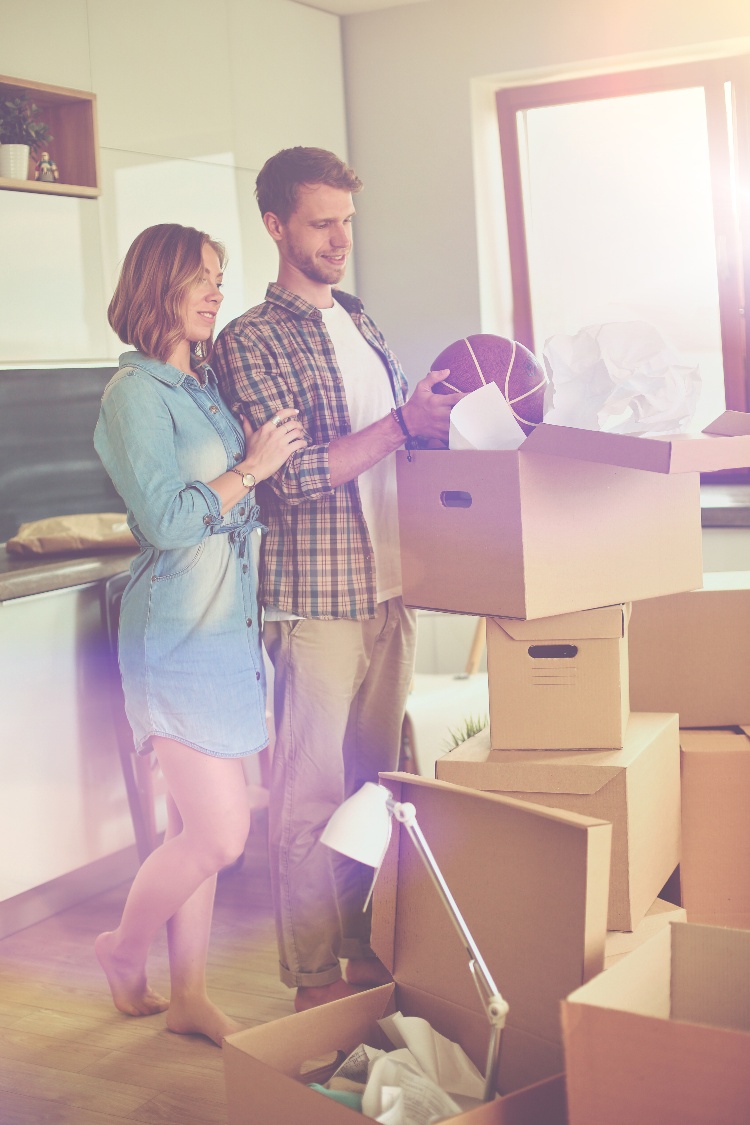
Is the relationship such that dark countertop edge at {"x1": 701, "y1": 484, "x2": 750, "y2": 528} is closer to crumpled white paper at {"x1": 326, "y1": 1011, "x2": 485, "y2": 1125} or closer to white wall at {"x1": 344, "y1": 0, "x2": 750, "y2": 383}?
white wall at {"x1": 344, "y1": 0, "x2": 750, "y2": 383}

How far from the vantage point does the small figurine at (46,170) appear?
3258 mm

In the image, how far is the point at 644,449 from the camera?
1.59 metres

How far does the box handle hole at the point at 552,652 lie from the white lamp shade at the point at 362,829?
67cm

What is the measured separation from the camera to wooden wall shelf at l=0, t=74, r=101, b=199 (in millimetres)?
3264

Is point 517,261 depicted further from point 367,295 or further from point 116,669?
point 116,669

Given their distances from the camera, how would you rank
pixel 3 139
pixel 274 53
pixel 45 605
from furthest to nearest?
pixel 274 53 < pixel 3 139 < pixel 45 605

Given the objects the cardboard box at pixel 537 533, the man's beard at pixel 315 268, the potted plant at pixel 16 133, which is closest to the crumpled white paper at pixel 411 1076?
the cardboard box at pixel 537 533

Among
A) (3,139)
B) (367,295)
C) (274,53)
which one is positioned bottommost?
(367,295)

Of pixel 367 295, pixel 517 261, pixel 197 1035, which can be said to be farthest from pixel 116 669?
pixel 517 261

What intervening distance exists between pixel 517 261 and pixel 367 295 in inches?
21.6

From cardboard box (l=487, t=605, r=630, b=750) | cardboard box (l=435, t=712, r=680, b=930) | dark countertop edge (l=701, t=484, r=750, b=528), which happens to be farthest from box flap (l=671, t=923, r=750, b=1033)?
dark countertop edge (l=701, t=484, r=750, b=528)

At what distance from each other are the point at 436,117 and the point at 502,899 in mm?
3248

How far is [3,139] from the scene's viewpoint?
318 cm

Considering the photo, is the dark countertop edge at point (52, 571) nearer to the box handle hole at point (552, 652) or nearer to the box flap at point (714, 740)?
the box handle hole at point (552, 652)
